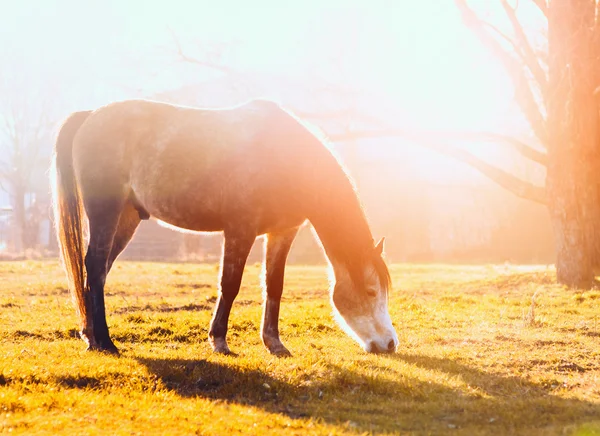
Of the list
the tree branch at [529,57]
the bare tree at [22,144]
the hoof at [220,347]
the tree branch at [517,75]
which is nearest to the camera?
A: the hoof at [220,347]

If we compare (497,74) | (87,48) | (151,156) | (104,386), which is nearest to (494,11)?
(497,74)

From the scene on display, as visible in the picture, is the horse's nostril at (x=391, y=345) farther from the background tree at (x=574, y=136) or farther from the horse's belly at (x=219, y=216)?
the background tree at (x=574, y=136)

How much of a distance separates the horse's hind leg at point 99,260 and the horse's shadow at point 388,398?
1.09 meters

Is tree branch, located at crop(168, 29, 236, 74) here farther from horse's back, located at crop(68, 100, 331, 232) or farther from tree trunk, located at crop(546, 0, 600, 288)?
horse's back, located at crop(68, 100, 331, 232)

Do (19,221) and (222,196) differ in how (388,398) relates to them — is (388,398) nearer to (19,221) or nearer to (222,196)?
(222,196)

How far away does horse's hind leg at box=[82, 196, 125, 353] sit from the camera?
7238 mm

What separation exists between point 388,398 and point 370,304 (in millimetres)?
1527

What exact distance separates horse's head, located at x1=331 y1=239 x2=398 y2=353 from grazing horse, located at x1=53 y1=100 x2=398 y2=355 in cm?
1

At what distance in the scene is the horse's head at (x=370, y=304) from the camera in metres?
6.84

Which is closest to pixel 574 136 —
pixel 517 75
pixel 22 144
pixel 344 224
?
pixel 517 75

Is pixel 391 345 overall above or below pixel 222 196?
below

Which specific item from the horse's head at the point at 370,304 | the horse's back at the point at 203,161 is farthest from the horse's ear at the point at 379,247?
the horse's back at the point at 203,161

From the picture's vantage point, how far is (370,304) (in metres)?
6.88

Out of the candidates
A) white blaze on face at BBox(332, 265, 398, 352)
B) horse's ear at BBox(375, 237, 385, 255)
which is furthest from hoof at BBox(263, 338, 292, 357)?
horse's ear at BBox(375, 237, 385, 255)
